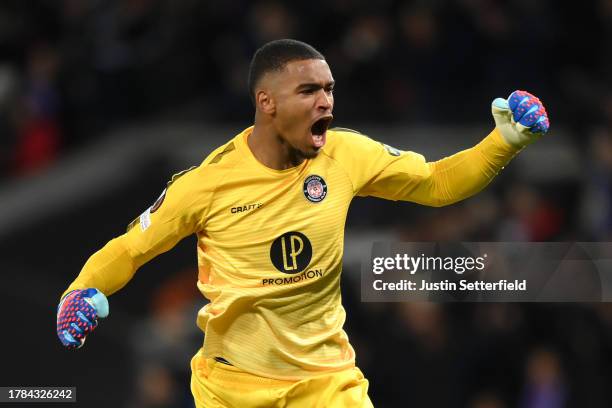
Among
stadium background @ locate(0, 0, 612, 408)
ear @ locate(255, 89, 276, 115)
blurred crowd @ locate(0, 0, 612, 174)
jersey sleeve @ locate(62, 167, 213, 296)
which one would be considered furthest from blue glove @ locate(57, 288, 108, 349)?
blurred crowd @ locate(0, 0, 612, 174)

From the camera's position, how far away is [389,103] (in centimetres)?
1040

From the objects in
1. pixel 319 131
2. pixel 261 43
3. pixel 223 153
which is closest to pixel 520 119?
pixel 319 131

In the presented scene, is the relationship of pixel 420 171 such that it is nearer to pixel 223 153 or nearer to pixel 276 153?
pixel 276 153

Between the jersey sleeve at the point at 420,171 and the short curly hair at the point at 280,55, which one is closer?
the short curly hair at the point at 280,55

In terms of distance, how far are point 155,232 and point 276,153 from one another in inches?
23.5

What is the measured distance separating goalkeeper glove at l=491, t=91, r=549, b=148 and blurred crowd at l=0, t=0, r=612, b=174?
4.35 meters

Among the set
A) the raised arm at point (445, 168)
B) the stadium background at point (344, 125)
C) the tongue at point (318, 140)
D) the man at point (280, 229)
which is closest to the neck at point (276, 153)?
the man at point (280, 229)

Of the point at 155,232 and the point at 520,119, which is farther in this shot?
the point at 155,232

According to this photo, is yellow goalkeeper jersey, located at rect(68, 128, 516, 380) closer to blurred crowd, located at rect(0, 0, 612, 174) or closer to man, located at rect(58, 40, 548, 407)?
man, located at rect(58, 40, 548, 407)

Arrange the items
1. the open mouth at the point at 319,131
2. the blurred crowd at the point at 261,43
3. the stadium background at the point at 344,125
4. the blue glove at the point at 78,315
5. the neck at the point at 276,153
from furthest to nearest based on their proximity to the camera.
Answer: the blurred crowd at the point at 261,43
the stadium background at the point at 344,125
the neck at the point at 276,153
the open mouth at the point at 319,131
the blue glove at the point at 78,315

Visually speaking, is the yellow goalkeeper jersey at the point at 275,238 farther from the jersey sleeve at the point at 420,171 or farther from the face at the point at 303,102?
the face at the point at 303,102

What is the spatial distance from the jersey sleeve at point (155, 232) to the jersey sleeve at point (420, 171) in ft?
2.06

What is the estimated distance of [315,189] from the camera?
526 centimetres

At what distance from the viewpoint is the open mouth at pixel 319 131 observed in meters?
5.16
